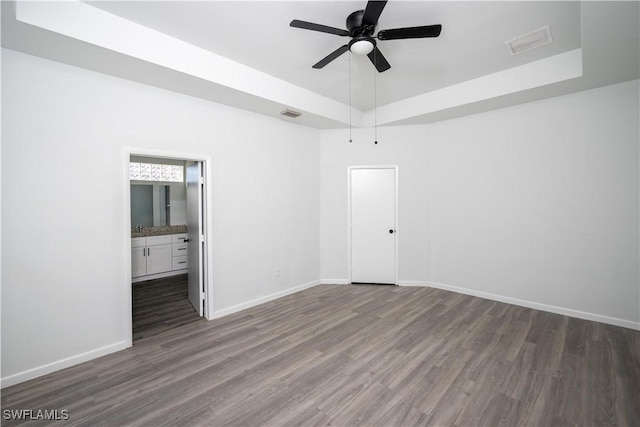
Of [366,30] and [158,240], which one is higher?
[366,30]

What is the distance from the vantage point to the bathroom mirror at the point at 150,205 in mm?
5535

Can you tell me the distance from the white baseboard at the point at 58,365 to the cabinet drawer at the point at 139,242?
2.73 metres

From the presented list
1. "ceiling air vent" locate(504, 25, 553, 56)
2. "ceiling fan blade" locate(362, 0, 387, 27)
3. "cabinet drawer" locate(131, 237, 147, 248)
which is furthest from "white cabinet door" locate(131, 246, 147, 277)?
"ceiling air vent" locate(504, 25, 553, 56)

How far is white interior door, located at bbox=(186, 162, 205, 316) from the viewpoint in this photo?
351cm

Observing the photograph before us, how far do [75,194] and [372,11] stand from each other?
2.96 m

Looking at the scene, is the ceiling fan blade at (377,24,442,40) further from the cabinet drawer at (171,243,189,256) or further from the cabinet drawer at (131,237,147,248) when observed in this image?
the cabinet drawer at (171,243,189,256)

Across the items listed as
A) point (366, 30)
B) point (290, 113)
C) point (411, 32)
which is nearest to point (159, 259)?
point (290, 113)

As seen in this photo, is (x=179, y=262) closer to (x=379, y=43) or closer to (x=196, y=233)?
(x=196, y=233)

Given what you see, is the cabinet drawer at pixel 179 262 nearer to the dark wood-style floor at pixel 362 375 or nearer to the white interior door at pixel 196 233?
the white interior door at pixel 196 233

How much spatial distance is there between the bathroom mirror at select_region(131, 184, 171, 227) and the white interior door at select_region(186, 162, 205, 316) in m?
2.33

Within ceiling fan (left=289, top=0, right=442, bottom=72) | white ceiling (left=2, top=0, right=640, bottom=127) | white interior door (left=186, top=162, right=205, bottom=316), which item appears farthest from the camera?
white interior door (left=186, top=162, right=205, bottom=316)

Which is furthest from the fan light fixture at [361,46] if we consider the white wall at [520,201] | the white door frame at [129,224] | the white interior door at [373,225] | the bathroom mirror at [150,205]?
the bathroom mirror at [150,205]

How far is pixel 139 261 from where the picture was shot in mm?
5133

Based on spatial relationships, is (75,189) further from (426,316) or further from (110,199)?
(426,316)
